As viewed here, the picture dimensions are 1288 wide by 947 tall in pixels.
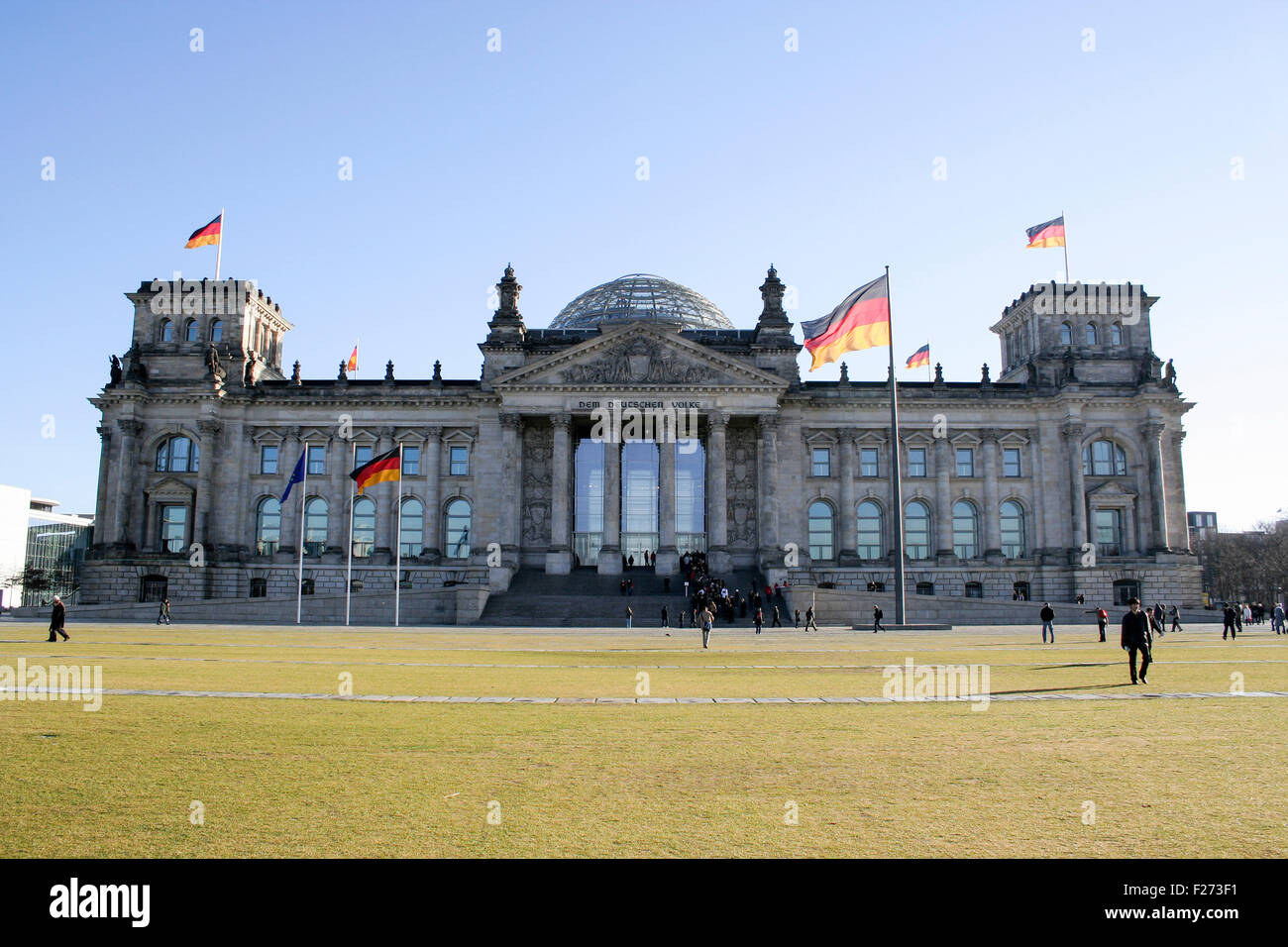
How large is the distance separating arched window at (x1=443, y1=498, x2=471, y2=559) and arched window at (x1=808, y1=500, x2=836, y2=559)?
25.8 metres

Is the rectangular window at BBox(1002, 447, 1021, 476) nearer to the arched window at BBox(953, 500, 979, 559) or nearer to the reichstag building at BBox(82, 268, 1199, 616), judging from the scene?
the reichstag building at BBox(82, 268, 1199, 616)

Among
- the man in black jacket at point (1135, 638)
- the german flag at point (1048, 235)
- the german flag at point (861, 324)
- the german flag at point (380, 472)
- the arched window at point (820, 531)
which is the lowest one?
the man in black jacket at point (1135, 638)

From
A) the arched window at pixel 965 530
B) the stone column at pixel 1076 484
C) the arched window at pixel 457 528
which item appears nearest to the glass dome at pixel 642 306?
the arched window at pixel 457 528

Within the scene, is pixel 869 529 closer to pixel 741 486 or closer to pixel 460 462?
pixel 741 486

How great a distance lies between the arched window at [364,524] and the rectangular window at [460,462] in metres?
6.47

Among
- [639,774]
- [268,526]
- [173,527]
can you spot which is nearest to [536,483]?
[268,526]

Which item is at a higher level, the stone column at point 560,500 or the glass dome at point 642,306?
the glass dome at point 642,306

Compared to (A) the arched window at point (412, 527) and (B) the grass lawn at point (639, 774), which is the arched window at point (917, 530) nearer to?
(A) the arched window at point (412, 527)

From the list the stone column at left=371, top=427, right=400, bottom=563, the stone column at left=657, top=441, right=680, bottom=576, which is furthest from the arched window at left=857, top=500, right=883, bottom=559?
the stone column at left=371, top=427, right=400, bottom=563

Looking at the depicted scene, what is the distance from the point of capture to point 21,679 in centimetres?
1767

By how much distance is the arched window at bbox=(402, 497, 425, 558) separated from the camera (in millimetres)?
73312

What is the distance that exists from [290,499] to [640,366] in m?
28.1

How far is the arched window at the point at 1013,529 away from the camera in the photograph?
243 feet
